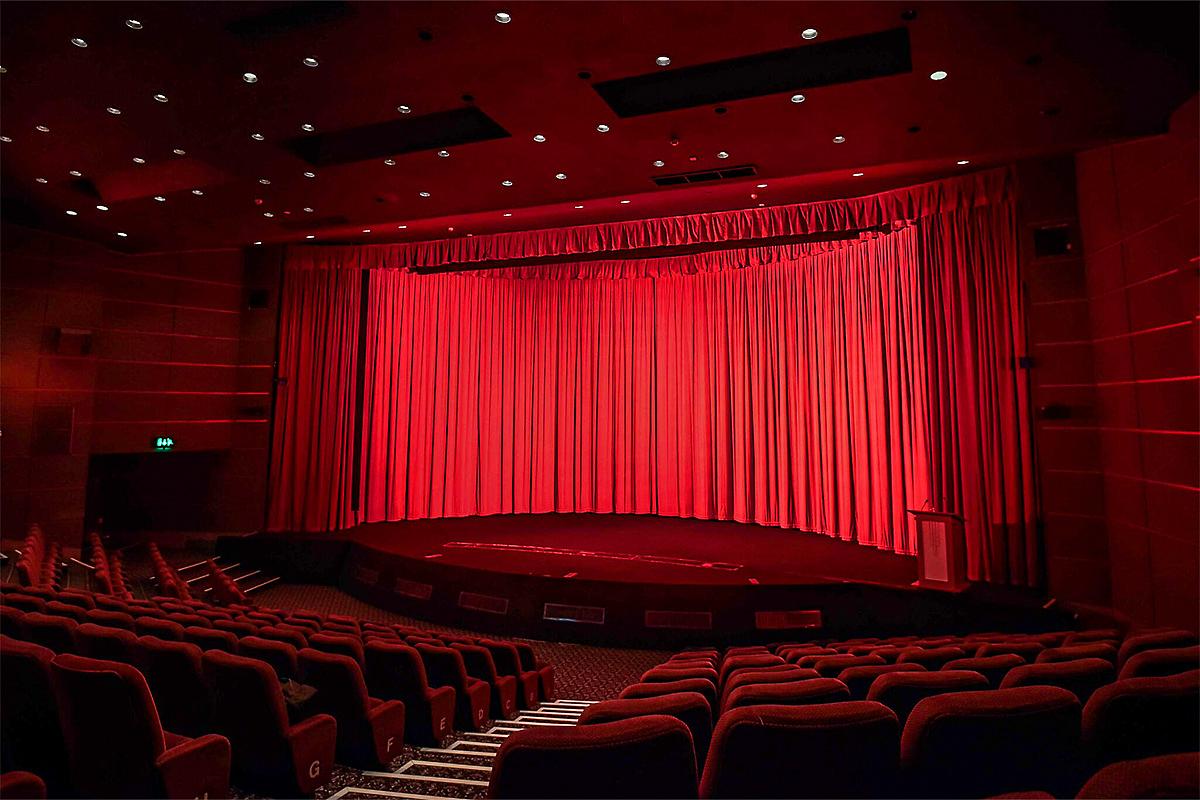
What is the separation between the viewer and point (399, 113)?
5496 millimetres

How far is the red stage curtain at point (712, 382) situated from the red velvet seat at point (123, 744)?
7086mm

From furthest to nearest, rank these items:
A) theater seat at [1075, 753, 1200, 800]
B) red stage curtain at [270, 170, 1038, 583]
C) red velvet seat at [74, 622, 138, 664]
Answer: red stage curtain at [270, 170, 1038, 583] → red velvet seat at [74, 622, 138, 664] → theater seat at [1075, 753, 1200, 800]

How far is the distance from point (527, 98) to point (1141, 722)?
17.1ft

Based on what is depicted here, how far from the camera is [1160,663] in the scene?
86.0 inches

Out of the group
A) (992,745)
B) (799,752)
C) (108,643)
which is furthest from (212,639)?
(992,745)

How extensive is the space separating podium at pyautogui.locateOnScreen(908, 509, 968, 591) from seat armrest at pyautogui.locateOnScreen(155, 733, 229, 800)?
18.3ft

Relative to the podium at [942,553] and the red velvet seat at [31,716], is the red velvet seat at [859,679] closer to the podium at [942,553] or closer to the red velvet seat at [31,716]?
the red velvet seat at [31,716]

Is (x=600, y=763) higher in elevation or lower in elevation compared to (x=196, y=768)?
higher

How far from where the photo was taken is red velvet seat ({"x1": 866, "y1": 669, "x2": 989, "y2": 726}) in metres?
1.97

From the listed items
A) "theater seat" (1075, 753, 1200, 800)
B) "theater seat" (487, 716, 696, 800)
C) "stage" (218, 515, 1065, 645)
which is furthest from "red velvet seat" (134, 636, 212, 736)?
"stage" (218, 515, 1065, 645)

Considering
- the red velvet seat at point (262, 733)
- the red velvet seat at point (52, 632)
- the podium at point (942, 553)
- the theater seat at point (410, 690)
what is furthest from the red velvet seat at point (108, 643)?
the podium at point (942, 553)

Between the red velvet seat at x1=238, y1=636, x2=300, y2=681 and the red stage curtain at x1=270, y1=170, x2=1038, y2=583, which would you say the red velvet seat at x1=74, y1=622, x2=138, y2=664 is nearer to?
the red velvet seat at x1=238, y1=636, x2=300, y2=681

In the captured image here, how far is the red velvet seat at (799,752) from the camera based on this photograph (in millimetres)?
1309

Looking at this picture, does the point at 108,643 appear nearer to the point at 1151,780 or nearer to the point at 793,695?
the point at 793,695
